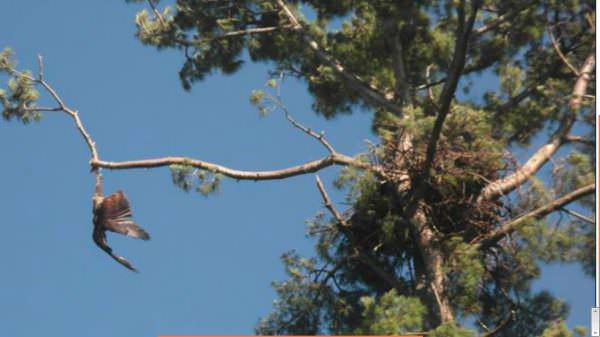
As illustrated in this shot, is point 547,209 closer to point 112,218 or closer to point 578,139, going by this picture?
point 578,139

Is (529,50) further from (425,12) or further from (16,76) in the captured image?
(16,76)

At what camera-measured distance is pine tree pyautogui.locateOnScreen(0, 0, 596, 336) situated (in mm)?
10602

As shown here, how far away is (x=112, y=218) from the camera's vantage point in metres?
10.6

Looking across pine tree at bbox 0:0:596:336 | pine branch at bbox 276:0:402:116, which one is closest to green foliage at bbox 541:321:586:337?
pine tree at bbox 0:0:596:336

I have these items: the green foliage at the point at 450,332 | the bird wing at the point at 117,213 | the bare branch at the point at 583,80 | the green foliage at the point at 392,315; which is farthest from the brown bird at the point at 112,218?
the bare branch at the point at 583,80

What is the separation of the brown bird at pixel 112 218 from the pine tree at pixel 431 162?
45cm

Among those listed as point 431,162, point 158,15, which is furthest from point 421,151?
point 158,15

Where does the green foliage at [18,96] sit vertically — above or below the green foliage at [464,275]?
above

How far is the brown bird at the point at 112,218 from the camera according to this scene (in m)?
10.6

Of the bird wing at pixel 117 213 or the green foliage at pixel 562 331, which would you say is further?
the bird wing at pixel 117 213

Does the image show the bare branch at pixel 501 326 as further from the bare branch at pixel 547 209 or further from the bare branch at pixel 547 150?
the bare branch at pixel 547 150

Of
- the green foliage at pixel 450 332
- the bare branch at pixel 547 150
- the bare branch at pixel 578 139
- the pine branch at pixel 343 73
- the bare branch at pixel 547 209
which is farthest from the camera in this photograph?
the pine branch at pixel 343 73

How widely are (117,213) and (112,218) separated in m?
0.05

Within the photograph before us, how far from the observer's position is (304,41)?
12414 millimetres
